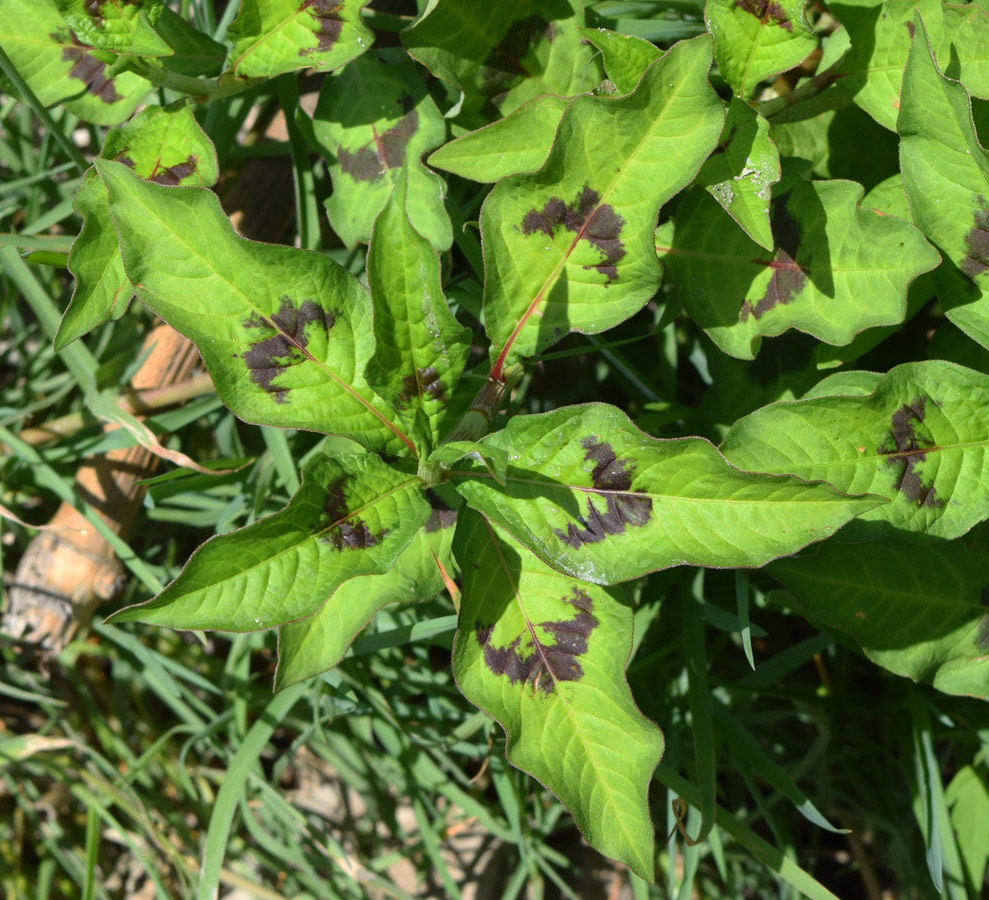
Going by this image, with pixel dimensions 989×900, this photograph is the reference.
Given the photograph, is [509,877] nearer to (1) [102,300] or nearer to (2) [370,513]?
Answer: (2) [370,513]

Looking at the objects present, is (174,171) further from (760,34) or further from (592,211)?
(760,34)

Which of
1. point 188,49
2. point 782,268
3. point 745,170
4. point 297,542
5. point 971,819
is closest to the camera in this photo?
point 297,542

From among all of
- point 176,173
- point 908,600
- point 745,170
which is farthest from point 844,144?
point 176,173

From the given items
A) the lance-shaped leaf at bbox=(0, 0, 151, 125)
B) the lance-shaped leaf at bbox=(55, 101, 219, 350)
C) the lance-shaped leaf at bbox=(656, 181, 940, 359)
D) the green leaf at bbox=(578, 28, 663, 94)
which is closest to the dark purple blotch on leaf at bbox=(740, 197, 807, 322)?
the lance-shaped leaf at bbox=(656, 181, 940, 359)

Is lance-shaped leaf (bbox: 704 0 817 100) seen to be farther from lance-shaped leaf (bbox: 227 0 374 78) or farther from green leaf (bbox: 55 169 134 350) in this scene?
green leaf (bbox: 55 169 134 350)

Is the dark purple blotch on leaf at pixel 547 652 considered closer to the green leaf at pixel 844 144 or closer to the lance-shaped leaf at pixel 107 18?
the green leaf at pixel 844 144

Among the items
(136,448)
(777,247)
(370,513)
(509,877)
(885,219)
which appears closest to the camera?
(370,513)

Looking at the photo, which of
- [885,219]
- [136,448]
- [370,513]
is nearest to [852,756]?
[885,219]
